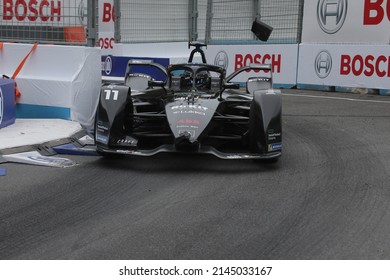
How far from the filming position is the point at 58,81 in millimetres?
8266

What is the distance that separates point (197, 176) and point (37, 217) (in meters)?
1.82

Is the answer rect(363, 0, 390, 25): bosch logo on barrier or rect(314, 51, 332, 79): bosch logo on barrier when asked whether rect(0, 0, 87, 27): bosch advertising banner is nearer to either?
rect(314, 51, 332, 79): bosch logo on barrier

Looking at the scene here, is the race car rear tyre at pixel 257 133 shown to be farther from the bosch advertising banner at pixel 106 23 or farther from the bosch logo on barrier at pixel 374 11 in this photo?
the bosch advertising banner at pixel 106 23

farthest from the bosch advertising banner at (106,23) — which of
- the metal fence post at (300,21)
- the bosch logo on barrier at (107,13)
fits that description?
the metal fence post at (300,21)

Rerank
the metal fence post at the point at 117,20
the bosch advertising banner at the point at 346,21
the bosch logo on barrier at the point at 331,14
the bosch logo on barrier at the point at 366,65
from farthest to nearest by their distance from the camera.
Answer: the bosch logo on barrier at the point at 331,14, the metal fence post at the point at 117,20, the bosch advertising banner at the point at 346,21, the bosch logo on barrier at the point at 366,65

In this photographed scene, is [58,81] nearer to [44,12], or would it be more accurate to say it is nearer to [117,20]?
[44,12]

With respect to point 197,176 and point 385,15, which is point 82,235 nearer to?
point 197,176

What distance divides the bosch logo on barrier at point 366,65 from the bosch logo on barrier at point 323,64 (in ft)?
1.04

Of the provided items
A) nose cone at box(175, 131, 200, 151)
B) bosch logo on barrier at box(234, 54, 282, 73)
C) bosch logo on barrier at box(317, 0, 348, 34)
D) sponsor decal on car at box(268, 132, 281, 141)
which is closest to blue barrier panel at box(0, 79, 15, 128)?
nose cone at box(175, 131, 200, 151)

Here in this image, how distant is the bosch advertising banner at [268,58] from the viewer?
14055mm

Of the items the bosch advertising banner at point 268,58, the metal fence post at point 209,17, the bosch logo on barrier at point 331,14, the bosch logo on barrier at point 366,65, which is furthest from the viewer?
the metal fence post at point 209,17

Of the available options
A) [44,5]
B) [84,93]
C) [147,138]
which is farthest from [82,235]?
[44,5]

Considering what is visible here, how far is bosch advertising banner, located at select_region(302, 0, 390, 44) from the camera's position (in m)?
12.9

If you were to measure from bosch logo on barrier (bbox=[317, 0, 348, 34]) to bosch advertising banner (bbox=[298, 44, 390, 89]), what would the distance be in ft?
1.76
